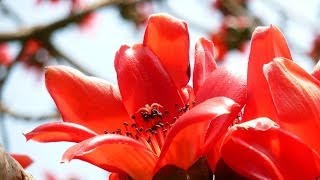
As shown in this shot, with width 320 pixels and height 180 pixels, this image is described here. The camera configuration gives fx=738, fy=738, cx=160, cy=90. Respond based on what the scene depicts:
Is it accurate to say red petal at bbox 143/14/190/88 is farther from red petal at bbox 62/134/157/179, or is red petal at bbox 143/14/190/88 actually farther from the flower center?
red petal at bbox 62/134/157/179

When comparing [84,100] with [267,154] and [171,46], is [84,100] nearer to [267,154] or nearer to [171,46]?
[171,46]

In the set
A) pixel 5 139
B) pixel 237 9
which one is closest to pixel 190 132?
pixel 5 139

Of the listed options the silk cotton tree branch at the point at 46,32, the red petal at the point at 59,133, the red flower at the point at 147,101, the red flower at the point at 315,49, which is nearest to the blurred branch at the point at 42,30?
the silk cotton tree branch at the point at 46,32

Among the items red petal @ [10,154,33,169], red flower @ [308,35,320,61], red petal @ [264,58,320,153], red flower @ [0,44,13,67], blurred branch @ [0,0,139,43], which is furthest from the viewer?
red flower @ [0,44,13,67]

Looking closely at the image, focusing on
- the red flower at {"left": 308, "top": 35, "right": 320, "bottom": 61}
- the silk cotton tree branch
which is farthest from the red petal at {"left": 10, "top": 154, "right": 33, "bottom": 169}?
the red flower at {"left": 308, "top": 35, "right": 320, "bottom": 61}

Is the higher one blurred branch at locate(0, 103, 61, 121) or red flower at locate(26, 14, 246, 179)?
red flower at locate(26, 14, 246, 179)

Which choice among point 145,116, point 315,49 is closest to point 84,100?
point 145,116

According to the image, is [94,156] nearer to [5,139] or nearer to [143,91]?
[143,91]
